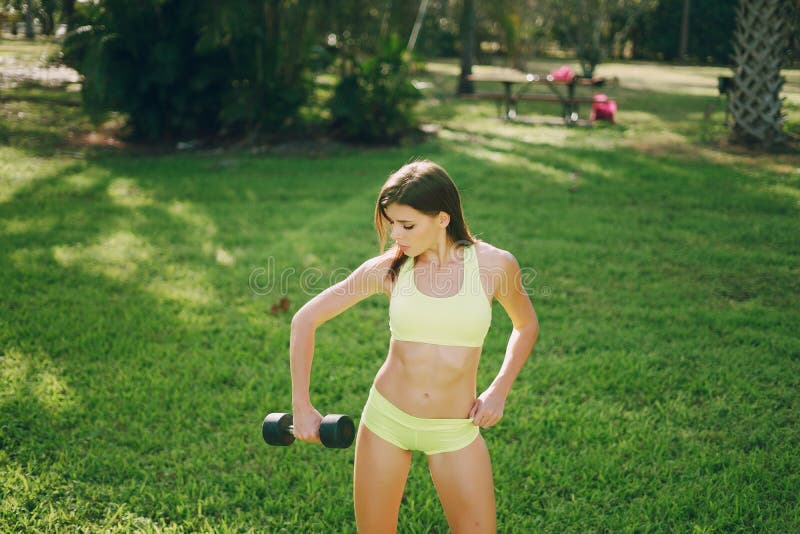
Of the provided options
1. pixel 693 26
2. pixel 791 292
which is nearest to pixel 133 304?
pixel 791 292

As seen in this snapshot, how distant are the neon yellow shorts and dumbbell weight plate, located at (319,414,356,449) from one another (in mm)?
180

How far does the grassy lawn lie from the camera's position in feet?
10.8

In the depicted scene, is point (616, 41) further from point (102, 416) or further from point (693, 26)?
point (102, 416)

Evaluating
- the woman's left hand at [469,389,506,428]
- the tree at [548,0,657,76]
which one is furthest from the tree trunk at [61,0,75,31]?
the tree at [548,0,657,76]

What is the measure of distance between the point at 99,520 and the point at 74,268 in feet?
11.3

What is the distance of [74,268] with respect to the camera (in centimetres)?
603

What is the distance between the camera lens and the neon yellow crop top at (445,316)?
7.40ft

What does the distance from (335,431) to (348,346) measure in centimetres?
269

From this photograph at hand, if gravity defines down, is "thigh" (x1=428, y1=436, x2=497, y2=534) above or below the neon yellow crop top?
below

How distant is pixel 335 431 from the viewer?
→ 2135 mm

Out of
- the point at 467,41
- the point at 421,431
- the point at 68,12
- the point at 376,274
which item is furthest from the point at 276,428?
the point at 467,41

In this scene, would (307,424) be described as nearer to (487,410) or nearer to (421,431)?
(421,431)

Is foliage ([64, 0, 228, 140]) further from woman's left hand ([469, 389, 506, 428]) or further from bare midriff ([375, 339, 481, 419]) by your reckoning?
→ woman's left hand ([469, 389, 506, 428])

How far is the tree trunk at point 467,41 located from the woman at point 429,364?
15012 millimetres
